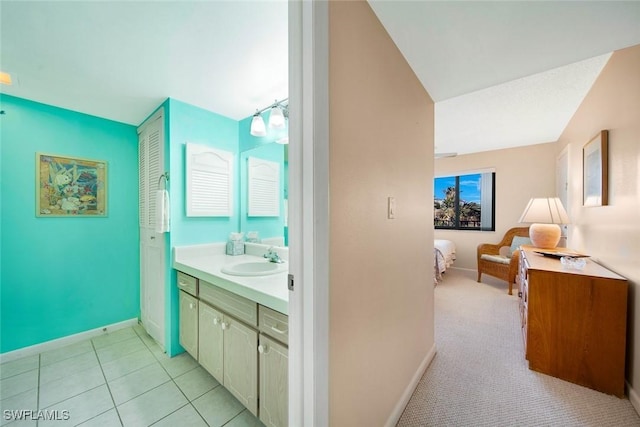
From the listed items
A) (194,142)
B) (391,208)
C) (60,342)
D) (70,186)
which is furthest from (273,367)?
(70,186)

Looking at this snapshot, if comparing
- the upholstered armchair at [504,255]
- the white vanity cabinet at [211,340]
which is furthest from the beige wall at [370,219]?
the upholstered armchair at [504,255]

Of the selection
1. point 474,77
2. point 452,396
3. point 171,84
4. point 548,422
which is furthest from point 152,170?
point 548,422

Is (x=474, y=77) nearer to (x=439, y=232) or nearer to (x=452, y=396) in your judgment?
(x=452, y=396)

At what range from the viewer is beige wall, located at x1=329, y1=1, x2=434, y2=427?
0.90m

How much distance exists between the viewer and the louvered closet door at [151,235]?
2.13 meters

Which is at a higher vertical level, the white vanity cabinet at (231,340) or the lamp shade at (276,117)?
the lamp shade at (276,117)

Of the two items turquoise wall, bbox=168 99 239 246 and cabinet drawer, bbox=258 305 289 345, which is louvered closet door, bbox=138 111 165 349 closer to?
turquoise wall, bbox=168 99 239 246

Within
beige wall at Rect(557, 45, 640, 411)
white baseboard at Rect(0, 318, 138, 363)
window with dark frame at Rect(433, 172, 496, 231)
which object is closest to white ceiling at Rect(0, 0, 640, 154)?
beige wall at Rect(557, 45, 640, 411)

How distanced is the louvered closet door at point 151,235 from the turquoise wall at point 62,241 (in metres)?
0.16

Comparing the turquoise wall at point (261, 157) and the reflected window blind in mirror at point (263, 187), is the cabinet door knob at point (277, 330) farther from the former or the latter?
the reflected window blind in mirror at point (263, 187)

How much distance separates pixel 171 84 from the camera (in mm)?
1800

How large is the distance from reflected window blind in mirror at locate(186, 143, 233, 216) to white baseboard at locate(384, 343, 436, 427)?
2.05 meters

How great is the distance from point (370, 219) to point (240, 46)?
1.29 meters

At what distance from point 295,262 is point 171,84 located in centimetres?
185
